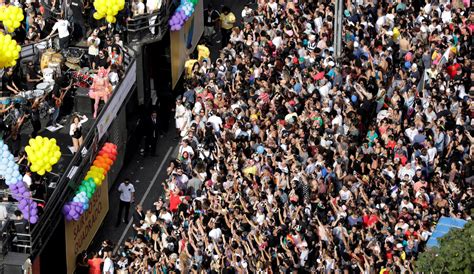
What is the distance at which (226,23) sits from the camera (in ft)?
155

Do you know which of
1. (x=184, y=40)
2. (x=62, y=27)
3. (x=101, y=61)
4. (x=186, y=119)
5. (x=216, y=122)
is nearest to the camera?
(x=216, y=122)

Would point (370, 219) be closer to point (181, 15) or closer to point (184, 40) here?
point (181, 15)

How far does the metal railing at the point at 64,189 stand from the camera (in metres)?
35.8

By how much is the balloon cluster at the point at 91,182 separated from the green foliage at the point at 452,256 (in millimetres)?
9779

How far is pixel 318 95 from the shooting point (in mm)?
40375

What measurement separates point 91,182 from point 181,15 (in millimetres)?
7932

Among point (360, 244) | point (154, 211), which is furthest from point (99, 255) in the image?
point (360, 244)

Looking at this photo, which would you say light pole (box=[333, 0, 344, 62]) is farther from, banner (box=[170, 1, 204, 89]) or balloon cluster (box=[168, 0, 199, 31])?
banner (box=[170, 1, 204, 89])

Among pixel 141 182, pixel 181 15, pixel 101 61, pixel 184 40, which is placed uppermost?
pixel 181 15

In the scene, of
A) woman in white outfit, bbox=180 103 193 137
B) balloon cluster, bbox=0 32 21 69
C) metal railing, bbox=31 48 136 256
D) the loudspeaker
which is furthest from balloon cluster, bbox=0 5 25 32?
woman in white outfit, bbox=180 103 193 137

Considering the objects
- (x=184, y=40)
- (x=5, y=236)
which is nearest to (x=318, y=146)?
(x=5, y=236)

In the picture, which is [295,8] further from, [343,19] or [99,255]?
[99,255]

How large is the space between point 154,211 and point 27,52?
5922 mm

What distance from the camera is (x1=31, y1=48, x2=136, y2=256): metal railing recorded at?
35.8 metres
